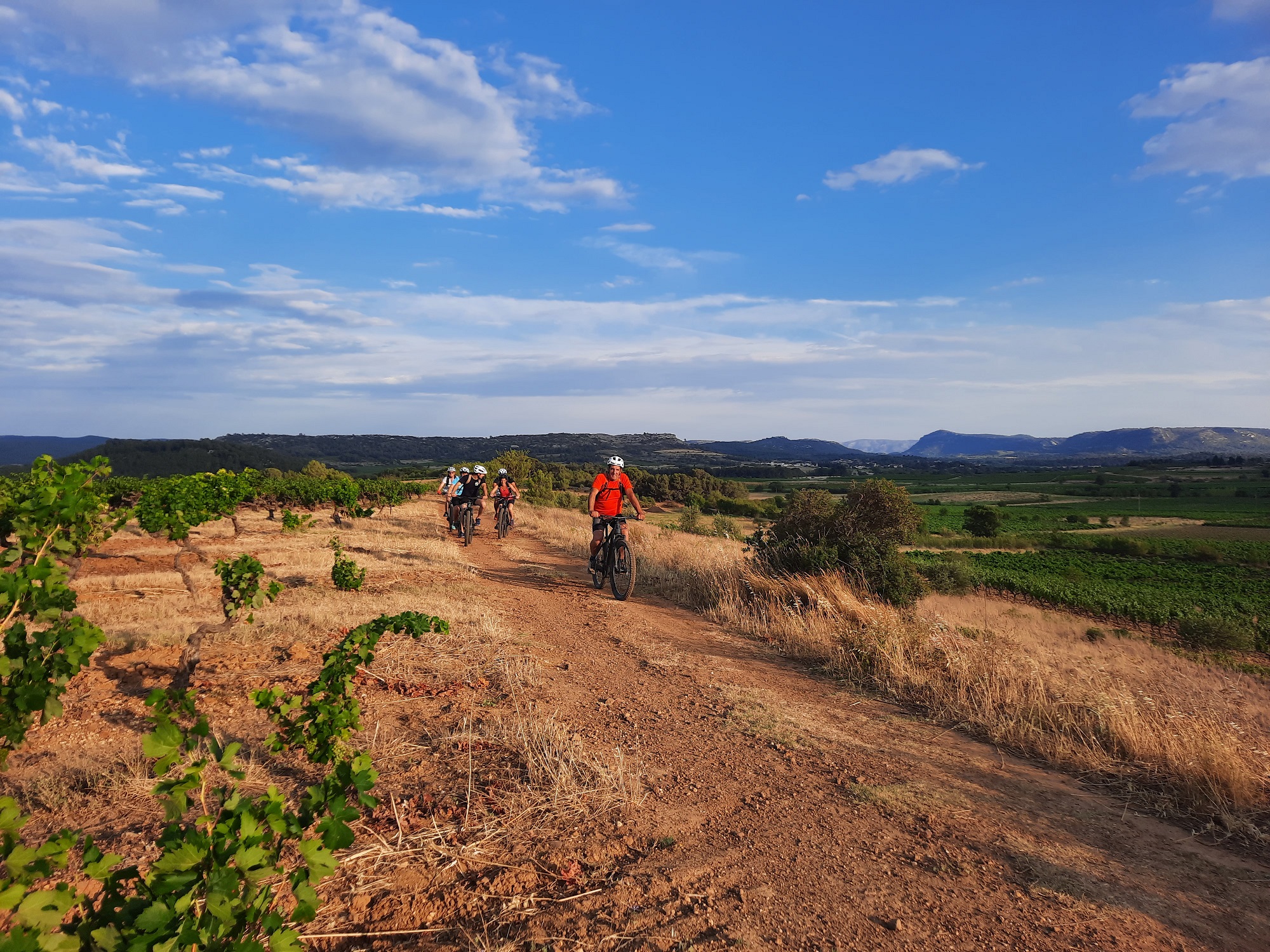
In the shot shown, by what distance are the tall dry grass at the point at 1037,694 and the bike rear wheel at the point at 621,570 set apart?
1.02 meters

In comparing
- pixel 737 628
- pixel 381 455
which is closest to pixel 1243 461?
pixel 381 455

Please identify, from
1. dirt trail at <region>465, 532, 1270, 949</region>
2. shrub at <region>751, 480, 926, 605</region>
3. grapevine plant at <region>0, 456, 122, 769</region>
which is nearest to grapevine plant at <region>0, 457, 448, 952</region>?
grapevine plant at <region>0, 456, 122, 769</region>

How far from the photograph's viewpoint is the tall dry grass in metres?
4.59

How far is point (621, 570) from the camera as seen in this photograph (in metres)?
11.7

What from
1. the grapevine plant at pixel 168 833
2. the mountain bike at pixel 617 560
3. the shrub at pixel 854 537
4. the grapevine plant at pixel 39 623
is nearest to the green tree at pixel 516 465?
the shrub at pixel 854 537

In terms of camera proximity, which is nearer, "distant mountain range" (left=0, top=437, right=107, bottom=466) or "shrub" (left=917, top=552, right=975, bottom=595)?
"shrub" (left=917, top=552, right=975, bottom=595)

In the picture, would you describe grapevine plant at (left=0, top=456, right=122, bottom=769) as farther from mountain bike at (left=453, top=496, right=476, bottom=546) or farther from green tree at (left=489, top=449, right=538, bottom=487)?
green tree at (left=489, top=449, right=538, bottom=487)

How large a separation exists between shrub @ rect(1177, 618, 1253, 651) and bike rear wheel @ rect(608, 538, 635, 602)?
1976 centimetres

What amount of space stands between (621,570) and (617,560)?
0.19 meters

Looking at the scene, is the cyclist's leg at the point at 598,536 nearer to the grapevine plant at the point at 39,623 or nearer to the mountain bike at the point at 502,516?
the grapevine plant at the point at 39,623

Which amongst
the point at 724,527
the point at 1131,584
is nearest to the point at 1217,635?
the point at 1131,584

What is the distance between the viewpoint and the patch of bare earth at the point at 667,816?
3148 mm

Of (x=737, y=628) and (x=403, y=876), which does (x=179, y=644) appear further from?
(x=737, y=628)

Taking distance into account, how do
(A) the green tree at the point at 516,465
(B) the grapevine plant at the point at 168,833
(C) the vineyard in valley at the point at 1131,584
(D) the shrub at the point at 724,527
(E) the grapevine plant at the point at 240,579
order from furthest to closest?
(A) the green tree at the point at 516,465, (D) the shrub at the point at 724,527, (C) the vineyard in valley at the point at 1131,584, (E) the grapevine plant at the point at 240,579, (B) the grapevine plant at the point at 168,833
